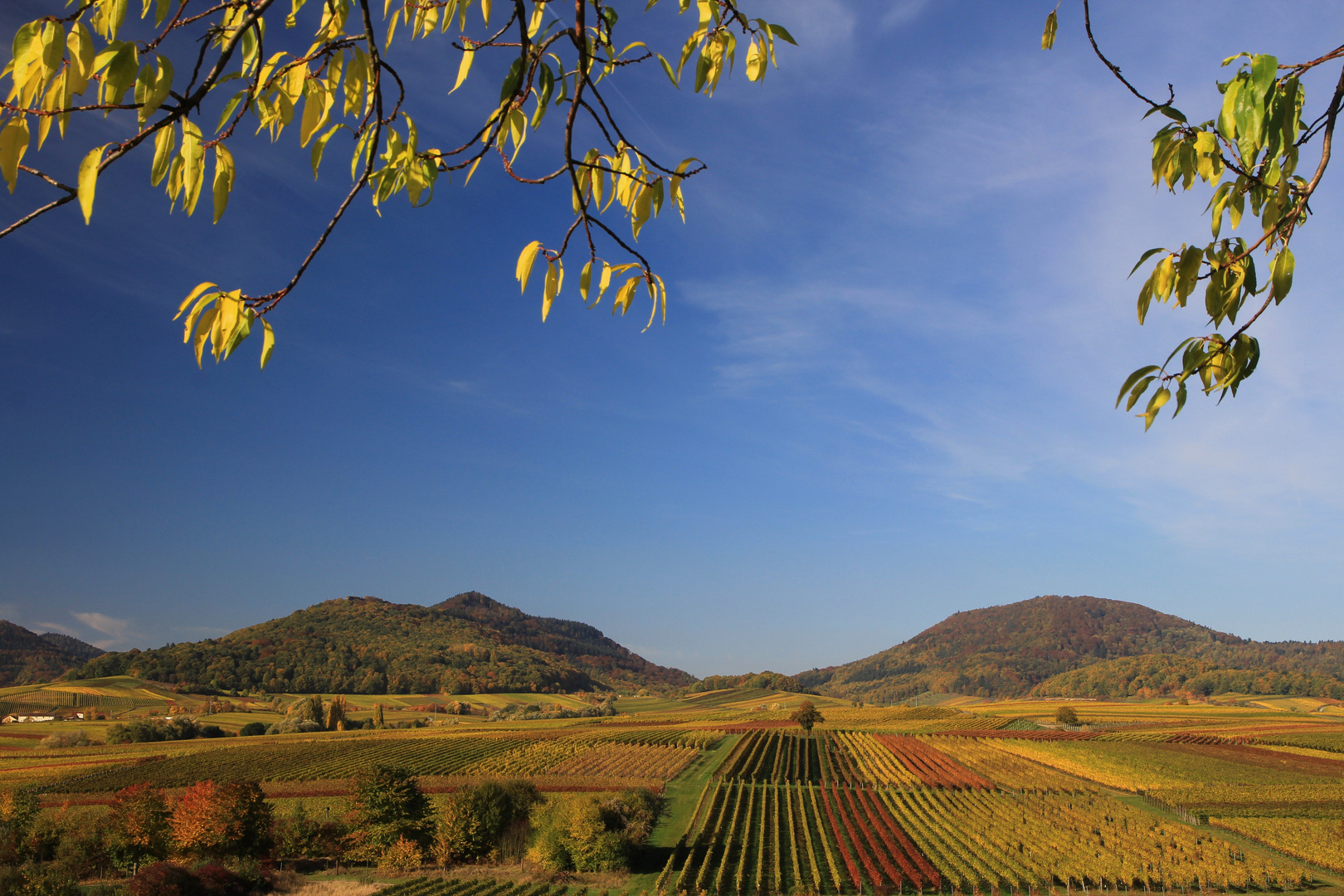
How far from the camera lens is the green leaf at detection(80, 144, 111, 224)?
1.48 meters

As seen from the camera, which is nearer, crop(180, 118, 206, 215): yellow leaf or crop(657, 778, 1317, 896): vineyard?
crop(180, 118, 206, 215): yellow leaf

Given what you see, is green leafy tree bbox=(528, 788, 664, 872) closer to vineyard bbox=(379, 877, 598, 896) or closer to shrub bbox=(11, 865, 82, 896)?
vineyard bbox=(379, 877, 598, 896)

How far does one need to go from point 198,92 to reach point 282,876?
43139 mm

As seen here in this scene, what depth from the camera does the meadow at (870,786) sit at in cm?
3453

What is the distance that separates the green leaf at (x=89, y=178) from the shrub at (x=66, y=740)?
4230 inches

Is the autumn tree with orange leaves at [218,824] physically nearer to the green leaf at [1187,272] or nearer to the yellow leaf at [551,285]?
the yellow leaf at [551,285]

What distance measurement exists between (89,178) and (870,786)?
6437 cm

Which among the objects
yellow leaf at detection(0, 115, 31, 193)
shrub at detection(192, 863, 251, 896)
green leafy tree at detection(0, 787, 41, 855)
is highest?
yellow leaf at detection(0, 115, 31, 193)

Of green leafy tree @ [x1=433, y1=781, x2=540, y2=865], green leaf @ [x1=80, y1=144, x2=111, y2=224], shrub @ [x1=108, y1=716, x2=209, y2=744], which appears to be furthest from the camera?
shrub @ [x1=108, y1=716, x2=209, y2=744]

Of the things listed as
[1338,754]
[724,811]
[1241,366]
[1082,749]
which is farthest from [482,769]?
[1338,754]

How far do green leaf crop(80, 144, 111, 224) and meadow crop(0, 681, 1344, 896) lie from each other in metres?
35.5

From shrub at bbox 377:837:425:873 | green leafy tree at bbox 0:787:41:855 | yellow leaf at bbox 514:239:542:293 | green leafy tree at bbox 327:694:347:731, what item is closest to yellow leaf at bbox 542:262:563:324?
yellow leaf at bbox 514:239:542:293

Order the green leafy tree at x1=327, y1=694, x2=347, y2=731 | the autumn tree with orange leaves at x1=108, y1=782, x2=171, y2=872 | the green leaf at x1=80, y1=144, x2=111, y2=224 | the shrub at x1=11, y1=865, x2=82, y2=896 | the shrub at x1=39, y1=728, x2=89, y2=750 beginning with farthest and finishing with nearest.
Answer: the green leafy tree at x1=327, y1=694, x2=347, y2=731 → the shrub at x1=39, y1=728, x2=89, y2=750 → the autumn tree with orange leaves at x1=108, y1=782, x2=171, y2=872 → the shrub at x1=11, y1=865, x2=82, y2=896 → the green leaf at x1=80, y1=144, x2=111, y2=224

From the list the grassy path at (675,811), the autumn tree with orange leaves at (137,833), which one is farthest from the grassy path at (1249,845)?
the autumn tree with orange leaves at (137,833)
